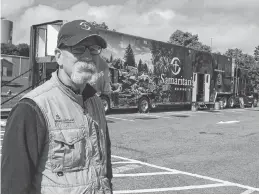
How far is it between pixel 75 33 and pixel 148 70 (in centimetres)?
1634

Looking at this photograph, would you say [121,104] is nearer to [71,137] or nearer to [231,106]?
[231,106]

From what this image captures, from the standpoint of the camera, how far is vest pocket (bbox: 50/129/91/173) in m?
1.91

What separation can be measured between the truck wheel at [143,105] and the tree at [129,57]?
208 centimetres

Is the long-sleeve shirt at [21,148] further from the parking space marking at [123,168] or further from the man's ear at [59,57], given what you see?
the parking space marking at [123,168]

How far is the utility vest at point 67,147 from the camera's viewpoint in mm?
1897

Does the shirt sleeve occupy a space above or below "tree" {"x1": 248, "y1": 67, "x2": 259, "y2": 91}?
below

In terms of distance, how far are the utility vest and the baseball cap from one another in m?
0.22

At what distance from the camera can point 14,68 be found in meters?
27.4

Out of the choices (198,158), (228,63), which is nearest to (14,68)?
(228,63)

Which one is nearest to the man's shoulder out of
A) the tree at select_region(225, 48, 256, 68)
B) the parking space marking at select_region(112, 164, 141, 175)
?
the parking space marking at select_region(112, 164, 141, 175)

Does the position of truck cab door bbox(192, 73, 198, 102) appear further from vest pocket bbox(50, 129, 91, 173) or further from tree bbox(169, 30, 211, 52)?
tree bbox(169, 30, 211, 52)

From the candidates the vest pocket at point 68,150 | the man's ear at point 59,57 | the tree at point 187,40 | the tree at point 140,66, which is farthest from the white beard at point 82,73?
the tree at point 187,40

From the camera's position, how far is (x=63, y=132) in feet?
6.37

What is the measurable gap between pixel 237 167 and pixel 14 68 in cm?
2312
